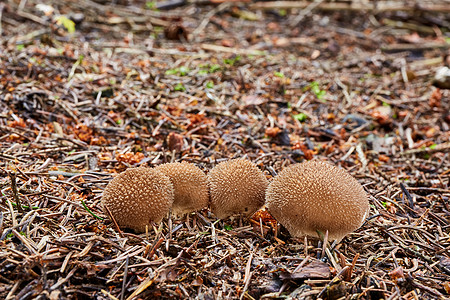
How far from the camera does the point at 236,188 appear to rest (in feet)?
8.77

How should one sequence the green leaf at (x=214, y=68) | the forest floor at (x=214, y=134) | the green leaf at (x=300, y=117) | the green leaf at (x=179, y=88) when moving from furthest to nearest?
the green leaf at (x=214, y=68), the green leaf at (x=179, y=88), the green leaf at (x=300, y=117), the forest floor at (x=214, y=134)

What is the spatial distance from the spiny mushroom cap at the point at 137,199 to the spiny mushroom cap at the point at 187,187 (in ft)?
0.54

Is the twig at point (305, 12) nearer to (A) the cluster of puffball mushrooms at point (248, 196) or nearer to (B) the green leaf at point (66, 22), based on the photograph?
(B) the green leaf at point (66, 22)

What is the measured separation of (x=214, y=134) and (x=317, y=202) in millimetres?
1986

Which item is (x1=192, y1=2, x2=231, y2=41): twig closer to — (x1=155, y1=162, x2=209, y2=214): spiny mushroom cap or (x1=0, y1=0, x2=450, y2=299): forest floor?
(x1=0, y1=0, x2=450, y2=299): forest floor

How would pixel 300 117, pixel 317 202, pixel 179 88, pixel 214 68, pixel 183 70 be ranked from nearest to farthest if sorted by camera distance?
pixel 317 202, pixel 300 117, pixel 179 88, pixel 183 70, pixel 214 68

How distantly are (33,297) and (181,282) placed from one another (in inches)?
29.9

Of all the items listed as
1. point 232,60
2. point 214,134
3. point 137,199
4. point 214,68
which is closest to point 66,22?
point 214,68

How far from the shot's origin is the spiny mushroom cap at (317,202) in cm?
243

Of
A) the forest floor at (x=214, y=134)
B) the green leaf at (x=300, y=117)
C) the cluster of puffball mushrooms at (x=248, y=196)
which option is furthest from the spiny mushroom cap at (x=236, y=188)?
the green leaf at (x=300, y=117)

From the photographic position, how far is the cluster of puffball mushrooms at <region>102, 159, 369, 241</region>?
8.02ft

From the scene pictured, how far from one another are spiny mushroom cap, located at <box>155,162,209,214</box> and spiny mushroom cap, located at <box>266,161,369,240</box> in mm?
501

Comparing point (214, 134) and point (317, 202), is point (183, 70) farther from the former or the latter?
point (317, 202)

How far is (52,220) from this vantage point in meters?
2.52
